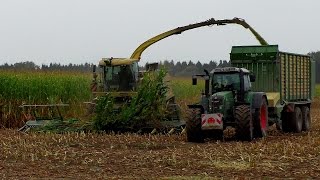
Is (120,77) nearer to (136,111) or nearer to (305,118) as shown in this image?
(136,111)

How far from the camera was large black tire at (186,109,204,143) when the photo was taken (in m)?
15.3

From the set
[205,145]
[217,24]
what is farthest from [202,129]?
[217,24]

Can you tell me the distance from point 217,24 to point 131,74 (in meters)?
3.96

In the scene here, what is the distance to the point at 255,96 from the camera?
1627 centimetres

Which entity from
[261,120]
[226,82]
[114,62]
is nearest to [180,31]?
[114,62]

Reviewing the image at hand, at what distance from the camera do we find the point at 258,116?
15961 millimetres

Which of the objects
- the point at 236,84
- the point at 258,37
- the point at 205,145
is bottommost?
the point at 205,145

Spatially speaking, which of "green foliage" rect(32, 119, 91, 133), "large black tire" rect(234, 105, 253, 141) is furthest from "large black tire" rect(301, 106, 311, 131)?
"green foliage" rect(32, 119, 91, 133)

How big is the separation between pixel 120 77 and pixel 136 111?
2.79m

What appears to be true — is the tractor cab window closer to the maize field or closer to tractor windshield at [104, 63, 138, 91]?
tractor windshield at [104, 63, 138, 91]

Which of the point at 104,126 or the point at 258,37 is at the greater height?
the point at 258,37

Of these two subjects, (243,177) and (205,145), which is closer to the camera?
(243,177)

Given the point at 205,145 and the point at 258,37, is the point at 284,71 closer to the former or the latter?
the point at 258,37

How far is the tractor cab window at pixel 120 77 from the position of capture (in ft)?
66.0
